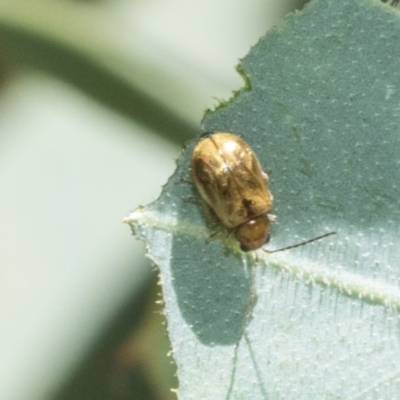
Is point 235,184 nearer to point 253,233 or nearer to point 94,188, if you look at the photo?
point 253,233

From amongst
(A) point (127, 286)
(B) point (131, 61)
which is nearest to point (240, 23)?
(B) point (131, 61)

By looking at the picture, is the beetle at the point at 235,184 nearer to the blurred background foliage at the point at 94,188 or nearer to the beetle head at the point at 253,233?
the beetle head at the point at 253,233

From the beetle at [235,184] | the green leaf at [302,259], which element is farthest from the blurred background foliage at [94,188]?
the green leaf at [302,259]

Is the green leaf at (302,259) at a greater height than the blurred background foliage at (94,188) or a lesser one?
greater

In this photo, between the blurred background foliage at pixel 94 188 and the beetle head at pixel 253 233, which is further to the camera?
the blurred background foliage at pixel 94 188

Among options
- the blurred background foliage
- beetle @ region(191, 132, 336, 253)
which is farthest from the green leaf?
the blurred background foliage

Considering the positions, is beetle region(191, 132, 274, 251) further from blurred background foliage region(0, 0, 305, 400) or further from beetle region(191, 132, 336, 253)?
blurred background foliage region(0, 0, 305, 400)

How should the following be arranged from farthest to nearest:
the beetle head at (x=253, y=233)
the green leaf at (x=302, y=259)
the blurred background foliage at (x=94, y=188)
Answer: the blurred background foliage at (x=94, y=188) < the beetle head at (x=253, y=233) < the green leaf at (x=302, y=259)
